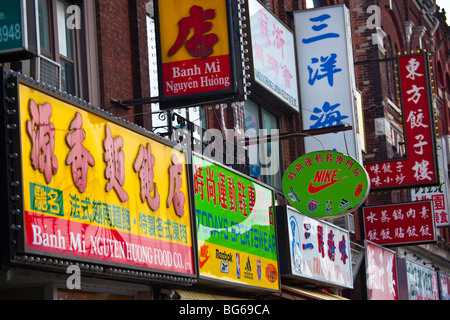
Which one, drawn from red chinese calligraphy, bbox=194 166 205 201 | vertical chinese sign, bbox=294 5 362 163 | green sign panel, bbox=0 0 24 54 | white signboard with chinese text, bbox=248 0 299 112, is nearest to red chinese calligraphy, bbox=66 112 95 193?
green sign panel, bbox=0 0 24 54

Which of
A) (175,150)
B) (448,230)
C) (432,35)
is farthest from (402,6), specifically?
(175,150)

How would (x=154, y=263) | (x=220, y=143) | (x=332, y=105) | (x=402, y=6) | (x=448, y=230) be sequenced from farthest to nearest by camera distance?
(x=448, y=230)
(x=402, y=6)
(x=332, y=105)
(x=220, y=143)
(x=154, y=263)

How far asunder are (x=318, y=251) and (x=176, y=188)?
19.3 feet

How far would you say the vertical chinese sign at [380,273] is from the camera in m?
21.9

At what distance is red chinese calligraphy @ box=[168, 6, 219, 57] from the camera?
13.1 m

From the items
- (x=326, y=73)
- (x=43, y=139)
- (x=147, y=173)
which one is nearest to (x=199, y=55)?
(x=147, y=173)

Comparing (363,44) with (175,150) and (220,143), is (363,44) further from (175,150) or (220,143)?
(175,150)

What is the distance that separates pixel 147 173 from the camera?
11.8 m

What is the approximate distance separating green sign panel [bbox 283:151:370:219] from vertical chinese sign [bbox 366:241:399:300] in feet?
16.5

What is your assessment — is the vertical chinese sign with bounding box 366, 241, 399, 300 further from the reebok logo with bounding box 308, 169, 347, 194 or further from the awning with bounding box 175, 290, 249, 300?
the awning with bounding box 175, 290, 249, 300

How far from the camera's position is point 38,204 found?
9328 millimetres

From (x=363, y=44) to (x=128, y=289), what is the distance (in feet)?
56.5

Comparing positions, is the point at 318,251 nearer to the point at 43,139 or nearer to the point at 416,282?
the point at 43,139

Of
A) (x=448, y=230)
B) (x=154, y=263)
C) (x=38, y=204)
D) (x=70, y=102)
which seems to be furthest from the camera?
(x=448, y=230)
